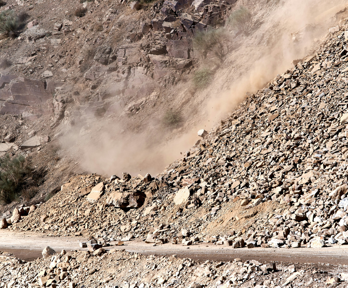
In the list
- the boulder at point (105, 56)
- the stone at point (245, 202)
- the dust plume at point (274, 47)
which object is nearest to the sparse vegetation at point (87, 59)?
the boulder at point (105, 56)

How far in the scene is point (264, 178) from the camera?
38.1 feet

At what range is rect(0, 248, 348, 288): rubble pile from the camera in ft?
22.4

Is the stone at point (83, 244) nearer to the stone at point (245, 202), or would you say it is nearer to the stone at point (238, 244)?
the stone at point (245, 202)

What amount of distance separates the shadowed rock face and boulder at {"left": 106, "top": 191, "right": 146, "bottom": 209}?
1480cm

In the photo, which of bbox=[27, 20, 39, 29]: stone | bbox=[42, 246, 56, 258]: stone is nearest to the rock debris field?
bbox=[42, 246, 56, 258]: stone

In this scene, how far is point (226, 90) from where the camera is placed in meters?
19.5

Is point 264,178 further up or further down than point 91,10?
further down

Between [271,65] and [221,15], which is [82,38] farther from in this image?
[271,65]

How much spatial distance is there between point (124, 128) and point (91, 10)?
14.2 m

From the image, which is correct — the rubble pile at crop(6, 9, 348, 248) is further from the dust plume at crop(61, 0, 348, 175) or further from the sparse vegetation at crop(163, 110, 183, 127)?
the sparse vegetation at crop(163, 110, 183, 127)

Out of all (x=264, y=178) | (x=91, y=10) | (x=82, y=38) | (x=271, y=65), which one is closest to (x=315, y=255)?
(x=264, y=178)

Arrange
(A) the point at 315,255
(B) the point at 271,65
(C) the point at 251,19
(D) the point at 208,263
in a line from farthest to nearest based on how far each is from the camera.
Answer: (C) the point at 251,19
(B) the point at 271,65
(D) the point at 208,263
(A) the point at 315,255

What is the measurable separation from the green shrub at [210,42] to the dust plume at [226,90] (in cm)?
66

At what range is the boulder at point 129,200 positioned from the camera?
1390 centimetres
